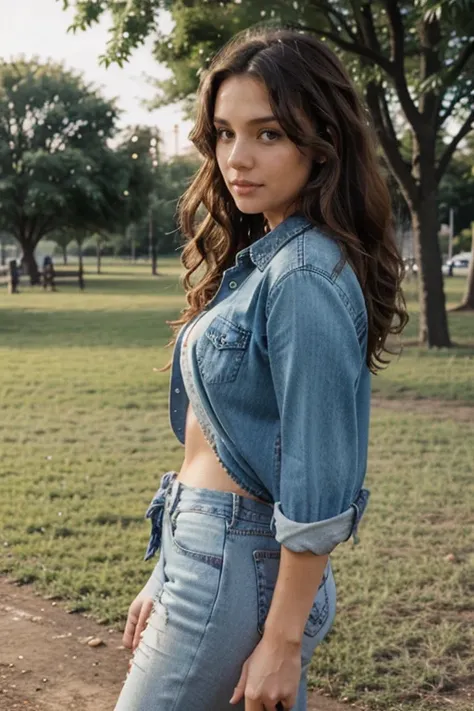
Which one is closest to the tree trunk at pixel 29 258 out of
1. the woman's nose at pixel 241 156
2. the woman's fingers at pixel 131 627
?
the woman's fingers at pixel 131 627

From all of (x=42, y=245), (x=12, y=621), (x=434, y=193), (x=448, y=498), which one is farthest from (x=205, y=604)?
(x=42, y=245)

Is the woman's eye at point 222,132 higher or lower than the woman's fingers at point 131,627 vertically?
higher

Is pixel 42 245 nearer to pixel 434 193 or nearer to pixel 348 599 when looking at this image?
pixel 434 193

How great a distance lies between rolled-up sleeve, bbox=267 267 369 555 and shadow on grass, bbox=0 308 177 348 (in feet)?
51.5

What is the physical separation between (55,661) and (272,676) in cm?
267

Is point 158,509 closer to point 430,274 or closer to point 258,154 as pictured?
point 258,154

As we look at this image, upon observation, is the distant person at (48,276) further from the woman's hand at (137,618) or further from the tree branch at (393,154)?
the woman's hand at (137,618)

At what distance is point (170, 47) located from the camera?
588 inches

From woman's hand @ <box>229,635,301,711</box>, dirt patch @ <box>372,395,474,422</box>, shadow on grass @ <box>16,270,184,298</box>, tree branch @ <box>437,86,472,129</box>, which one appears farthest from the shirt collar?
shadow on grass @ <box>16,270,184,298</box>

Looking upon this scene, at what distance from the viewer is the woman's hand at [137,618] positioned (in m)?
2.19

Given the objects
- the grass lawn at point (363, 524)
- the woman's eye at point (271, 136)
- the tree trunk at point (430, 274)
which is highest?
the woman's eye at point (271, 136)

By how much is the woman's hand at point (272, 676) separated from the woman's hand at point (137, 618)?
0.47 meters

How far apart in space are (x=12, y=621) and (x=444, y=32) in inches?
541

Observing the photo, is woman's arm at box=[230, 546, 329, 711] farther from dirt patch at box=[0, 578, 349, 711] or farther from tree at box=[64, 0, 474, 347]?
tree at box=[64, 0, 474, 347]
